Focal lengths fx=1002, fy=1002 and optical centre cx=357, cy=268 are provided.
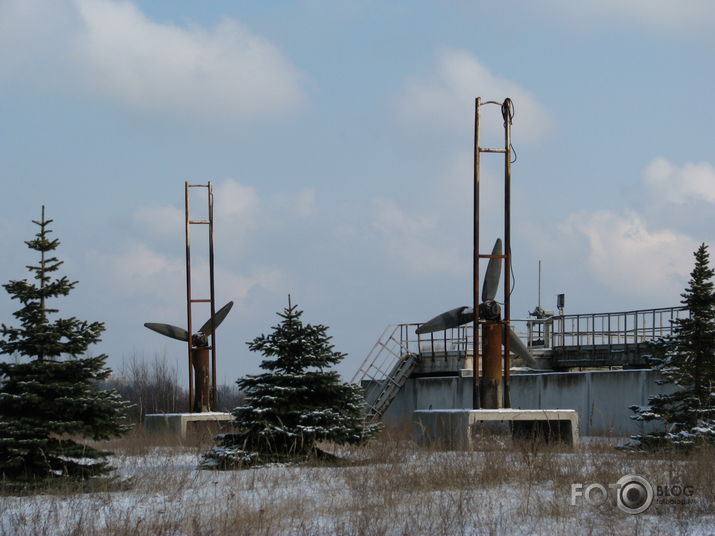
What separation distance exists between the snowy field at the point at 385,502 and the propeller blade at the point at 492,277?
672 cm

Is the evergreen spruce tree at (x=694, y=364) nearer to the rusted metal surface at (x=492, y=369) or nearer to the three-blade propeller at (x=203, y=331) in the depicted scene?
the rusted metal surface at (x=492, y=369)

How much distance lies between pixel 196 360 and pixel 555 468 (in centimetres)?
1869

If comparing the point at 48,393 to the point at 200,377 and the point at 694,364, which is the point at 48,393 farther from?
the point at 200,377

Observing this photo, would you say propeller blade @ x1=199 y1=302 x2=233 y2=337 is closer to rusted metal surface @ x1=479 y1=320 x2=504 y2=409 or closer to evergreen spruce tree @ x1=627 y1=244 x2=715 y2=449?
rusted metal surface @ x1=479 y1=320 x2=504 y2=409

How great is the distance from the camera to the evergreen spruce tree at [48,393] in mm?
13688

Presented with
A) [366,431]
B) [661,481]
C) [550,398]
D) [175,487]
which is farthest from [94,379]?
[550,398]

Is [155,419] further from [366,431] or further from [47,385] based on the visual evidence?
[47,385]

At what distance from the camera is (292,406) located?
57.0 feet

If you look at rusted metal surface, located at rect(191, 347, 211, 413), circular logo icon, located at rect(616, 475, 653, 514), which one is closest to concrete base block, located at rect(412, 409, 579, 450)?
circular logo icon, located at rect(616, 475, 653, 514)

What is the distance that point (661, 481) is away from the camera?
41.0 feet

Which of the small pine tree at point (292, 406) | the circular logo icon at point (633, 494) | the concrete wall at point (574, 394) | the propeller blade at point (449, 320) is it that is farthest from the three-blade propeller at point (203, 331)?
the circular logo icon at point (633, 494)

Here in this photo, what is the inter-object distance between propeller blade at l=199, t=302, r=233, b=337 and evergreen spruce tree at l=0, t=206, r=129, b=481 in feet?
54.0

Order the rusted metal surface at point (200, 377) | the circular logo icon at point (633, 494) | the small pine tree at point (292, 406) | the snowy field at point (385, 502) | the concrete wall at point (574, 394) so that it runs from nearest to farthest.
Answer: the snowy field at point (385, 502) → the circular logo icon at point (633, 494) → the small pine tree at point (292, 406) → the concrete wall at point (574, 394) → the rusted metal surface at point (200, 377)

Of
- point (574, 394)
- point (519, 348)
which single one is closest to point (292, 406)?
point (519, 348)
